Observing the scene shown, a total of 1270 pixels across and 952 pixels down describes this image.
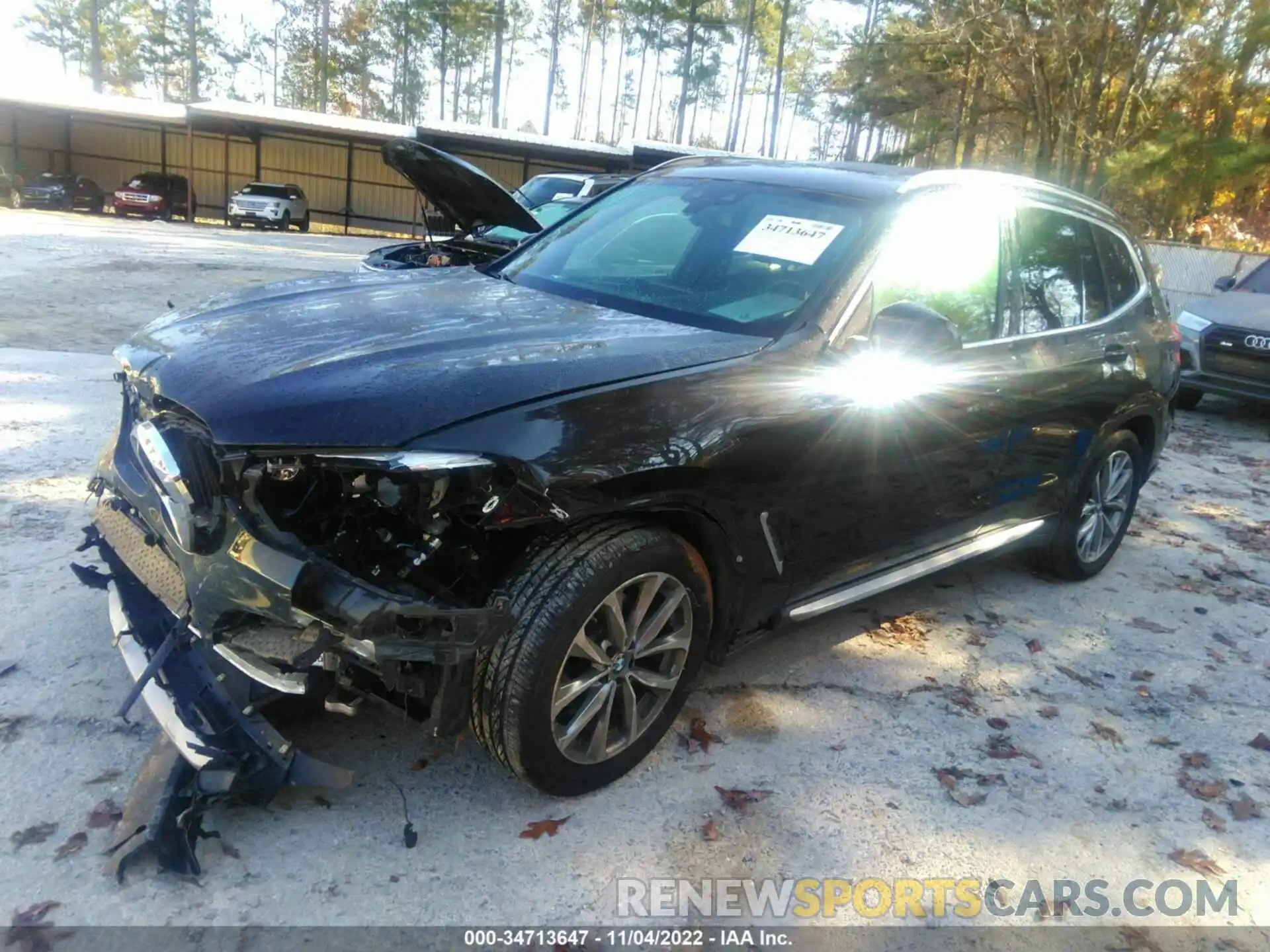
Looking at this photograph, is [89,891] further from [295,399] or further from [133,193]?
[133,193]

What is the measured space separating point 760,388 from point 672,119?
66.8 metres

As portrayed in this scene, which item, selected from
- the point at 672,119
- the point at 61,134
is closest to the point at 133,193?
the point at 61,134

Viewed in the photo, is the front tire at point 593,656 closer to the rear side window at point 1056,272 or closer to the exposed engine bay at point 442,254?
the rear side window at point 1056,272

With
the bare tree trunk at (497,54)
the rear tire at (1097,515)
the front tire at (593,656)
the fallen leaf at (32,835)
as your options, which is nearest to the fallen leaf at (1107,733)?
the rear tire at (1097,515)

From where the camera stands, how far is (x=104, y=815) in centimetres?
253

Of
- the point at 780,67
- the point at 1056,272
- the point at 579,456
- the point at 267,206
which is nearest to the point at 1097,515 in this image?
the point at 1056,272

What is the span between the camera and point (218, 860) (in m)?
2.42

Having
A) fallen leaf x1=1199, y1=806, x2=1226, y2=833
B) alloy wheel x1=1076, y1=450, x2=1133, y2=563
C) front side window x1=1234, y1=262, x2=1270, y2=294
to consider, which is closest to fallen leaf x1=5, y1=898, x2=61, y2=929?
fallen leaf x1=1199, y1=806, x2=1226, y2=833

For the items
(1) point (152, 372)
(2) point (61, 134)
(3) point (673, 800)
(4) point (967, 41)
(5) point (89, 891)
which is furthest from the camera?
(2) point (61, 134)

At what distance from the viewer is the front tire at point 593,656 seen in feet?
7.98

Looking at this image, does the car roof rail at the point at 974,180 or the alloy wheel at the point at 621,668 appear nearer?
the alloy wheel at the point at 621,668

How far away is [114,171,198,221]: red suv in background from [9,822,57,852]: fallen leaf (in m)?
30.0

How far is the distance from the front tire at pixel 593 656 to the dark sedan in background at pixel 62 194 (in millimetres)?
32373
